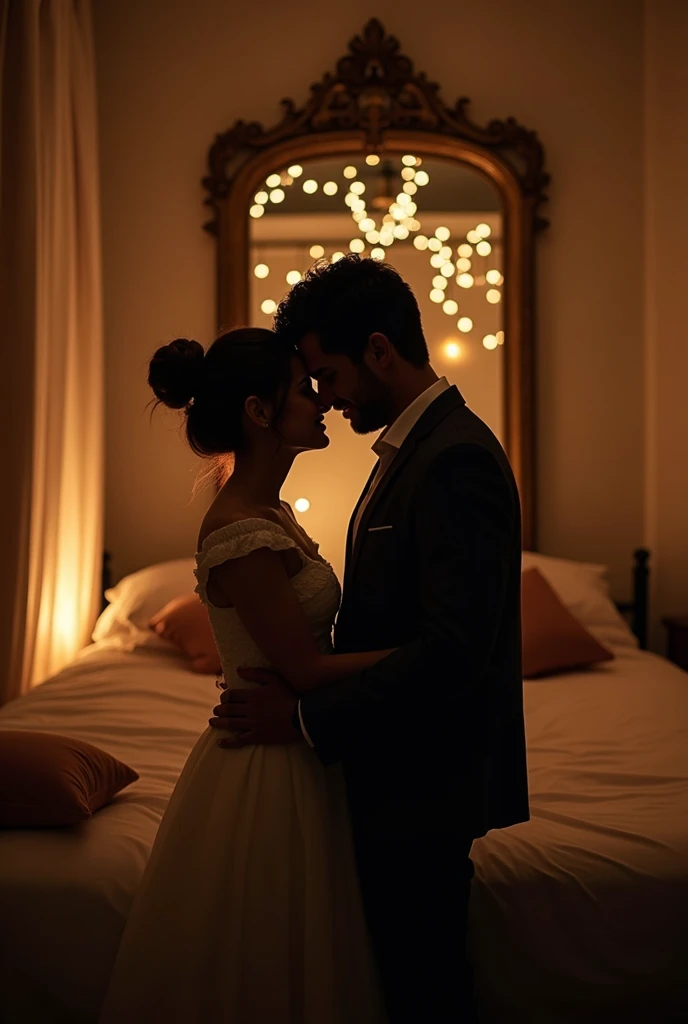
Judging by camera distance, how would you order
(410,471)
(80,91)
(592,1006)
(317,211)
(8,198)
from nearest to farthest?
(410,471) → (592,1006) → (8,198) → (80,91) → (317,211)

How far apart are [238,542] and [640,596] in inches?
108

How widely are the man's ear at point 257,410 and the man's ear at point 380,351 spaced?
0.59 ft

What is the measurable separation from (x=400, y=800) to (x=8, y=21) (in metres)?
2.68

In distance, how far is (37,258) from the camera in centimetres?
301

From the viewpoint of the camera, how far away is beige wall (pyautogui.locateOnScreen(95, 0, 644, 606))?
12.9 feet

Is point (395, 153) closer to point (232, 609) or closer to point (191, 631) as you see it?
point (191, 631)

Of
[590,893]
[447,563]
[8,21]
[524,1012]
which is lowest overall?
[524,1012]

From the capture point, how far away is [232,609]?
4.99 feet

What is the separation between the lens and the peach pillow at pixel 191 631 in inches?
123

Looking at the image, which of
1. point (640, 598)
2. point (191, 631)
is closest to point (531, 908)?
point (191, 631)

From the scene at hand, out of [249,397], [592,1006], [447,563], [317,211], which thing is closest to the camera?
[447,563]

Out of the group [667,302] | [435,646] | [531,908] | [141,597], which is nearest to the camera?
[435,646]

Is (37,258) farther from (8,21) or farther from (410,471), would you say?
(410,471)

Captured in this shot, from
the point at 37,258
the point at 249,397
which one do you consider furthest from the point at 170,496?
the point at 249,397
